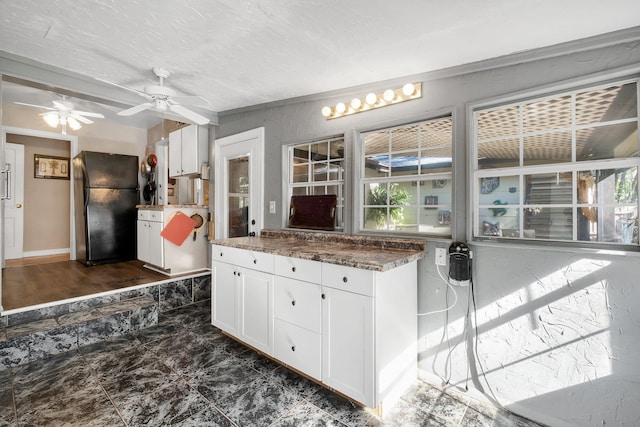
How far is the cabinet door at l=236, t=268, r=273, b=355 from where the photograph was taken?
2.18 m

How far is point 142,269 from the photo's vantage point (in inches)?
160

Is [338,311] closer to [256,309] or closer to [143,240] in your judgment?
[256,309]

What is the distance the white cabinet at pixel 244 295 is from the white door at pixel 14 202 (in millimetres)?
4244

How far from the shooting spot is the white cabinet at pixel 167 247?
12.1 ft

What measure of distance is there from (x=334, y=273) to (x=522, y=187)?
4.42 feet

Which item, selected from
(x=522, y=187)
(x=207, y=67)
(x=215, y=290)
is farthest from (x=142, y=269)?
(x=522, y=187)

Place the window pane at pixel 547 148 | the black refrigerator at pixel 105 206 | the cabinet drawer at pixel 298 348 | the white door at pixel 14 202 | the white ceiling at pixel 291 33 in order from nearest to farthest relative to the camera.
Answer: the white ceiling at pixel 291 33
the window pane at pixel 547 148
the cabinet drawer at pixel 298 348
the black refrigerator at pixel 105 206
the white door at pixel 14 202

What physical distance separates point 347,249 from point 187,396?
1464mm

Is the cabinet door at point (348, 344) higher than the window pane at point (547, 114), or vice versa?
the window pane at point (547, 114)

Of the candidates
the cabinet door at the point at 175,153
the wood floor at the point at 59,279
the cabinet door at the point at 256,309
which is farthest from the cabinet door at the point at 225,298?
the cabinet door at the point at 175,153

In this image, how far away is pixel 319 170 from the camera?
9.34ft

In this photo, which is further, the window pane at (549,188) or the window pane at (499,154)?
the window pane at (499,154)

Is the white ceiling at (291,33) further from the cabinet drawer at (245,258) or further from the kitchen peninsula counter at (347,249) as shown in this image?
the cabinet drawer at (245,258)

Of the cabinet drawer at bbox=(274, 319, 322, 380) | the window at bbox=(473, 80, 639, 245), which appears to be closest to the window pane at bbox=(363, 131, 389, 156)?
the window at bbox=(473, 80, 639, 245)
